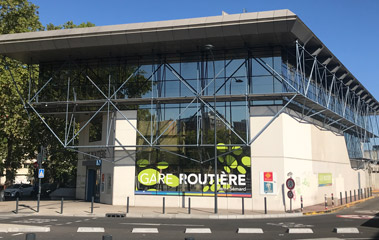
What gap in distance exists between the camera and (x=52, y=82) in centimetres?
2731

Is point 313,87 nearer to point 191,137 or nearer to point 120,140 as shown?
point 191,137

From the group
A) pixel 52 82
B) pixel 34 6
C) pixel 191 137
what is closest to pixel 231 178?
pixel 191 137

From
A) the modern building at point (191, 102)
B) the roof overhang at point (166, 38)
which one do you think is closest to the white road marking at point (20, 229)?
the modern building at point (191, 102)

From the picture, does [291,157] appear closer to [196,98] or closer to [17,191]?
[196,98]

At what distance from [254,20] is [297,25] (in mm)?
2546

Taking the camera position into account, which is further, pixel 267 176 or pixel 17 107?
pixel 17 107

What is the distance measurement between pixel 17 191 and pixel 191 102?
950 inches

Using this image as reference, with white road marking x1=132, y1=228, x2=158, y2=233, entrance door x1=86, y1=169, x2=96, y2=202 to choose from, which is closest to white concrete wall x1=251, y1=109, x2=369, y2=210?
white road marking x1=132, y1=228, x2=158, y2=233

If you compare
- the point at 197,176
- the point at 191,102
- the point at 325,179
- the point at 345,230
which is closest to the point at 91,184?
the point at 197,176

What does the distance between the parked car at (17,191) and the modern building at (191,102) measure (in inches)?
557

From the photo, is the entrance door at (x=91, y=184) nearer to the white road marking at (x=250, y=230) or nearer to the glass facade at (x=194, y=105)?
the glass facade at (x=194, y=105)

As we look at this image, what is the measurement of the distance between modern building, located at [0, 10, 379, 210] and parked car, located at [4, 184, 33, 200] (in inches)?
557

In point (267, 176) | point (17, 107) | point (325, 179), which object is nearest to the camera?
point (267, 176)

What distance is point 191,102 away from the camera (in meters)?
23.1
